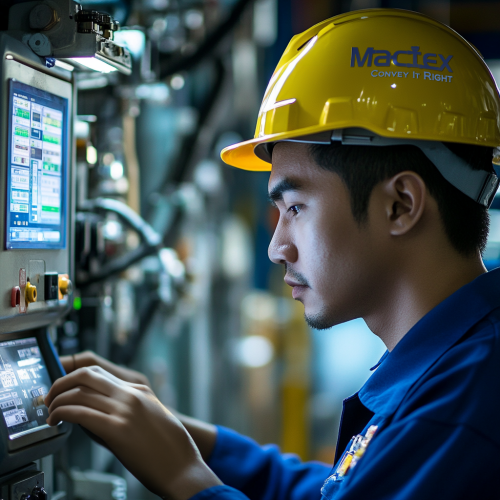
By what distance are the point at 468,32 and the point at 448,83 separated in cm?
267

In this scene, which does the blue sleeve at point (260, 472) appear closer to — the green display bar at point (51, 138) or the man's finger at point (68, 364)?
the man's finger at point (68, 364)

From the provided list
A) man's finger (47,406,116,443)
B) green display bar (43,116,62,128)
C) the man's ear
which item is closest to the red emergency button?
man's finger (47,406,116,443)

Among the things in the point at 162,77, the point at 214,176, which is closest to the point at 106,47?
the point at 162,77

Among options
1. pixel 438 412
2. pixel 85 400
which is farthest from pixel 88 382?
pixel 438 412

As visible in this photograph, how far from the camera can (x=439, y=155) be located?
3.71 feet

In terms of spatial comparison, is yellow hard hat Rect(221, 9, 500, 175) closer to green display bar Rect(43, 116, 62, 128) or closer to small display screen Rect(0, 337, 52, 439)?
green display bar Rect(43, 116, 62, 128)

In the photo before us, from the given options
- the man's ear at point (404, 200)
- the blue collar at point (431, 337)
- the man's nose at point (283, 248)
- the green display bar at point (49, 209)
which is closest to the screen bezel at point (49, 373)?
the green display bar at point (49, 209)

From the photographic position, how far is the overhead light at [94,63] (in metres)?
1.25

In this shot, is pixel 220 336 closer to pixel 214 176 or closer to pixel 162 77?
pixel 214 176

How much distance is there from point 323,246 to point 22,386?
25.8 inches

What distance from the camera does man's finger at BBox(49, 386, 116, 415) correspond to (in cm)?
103

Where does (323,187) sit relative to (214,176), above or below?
below

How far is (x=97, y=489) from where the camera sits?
1801 mm

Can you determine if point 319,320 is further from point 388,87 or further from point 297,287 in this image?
point 388,87
